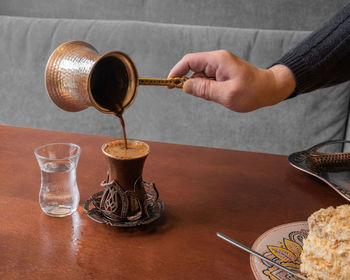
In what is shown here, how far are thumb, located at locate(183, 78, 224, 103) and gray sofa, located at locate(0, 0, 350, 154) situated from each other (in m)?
0.95

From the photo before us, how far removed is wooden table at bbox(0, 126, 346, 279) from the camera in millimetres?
632

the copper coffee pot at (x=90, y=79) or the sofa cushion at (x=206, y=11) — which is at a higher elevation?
the sofa cushion at (x=206, y=11)

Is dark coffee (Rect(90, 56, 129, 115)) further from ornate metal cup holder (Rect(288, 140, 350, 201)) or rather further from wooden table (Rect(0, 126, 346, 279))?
ornate metal cup holder (Rect(288, 140, 350, 201))

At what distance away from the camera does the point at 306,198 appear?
35.4 inches

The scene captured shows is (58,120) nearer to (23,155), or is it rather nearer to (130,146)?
(23,155)

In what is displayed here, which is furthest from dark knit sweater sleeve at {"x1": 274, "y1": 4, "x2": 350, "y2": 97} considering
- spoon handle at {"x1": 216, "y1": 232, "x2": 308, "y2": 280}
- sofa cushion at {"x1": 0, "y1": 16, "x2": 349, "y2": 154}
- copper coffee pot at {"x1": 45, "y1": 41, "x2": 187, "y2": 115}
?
sofa cushion at {"x1": 0, "y1": 16, "x2": 349, "y2": 154}

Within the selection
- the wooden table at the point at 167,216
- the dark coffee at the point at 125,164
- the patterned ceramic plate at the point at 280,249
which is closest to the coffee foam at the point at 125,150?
the dark coffee at the point at 125,164

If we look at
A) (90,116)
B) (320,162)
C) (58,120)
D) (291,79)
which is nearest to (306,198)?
(320,162)

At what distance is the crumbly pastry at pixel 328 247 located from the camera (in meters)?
0.59

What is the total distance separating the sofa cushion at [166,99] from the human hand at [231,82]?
86cm

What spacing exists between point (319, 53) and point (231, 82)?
1.02 feet

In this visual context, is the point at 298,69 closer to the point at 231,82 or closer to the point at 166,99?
the point at 231,82

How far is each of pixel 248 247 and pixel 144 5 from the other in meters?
1.71

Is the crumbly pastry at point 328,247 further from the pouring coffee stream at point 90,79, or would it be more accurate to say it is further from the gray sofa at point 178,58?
the gray sofa at point 178,58
